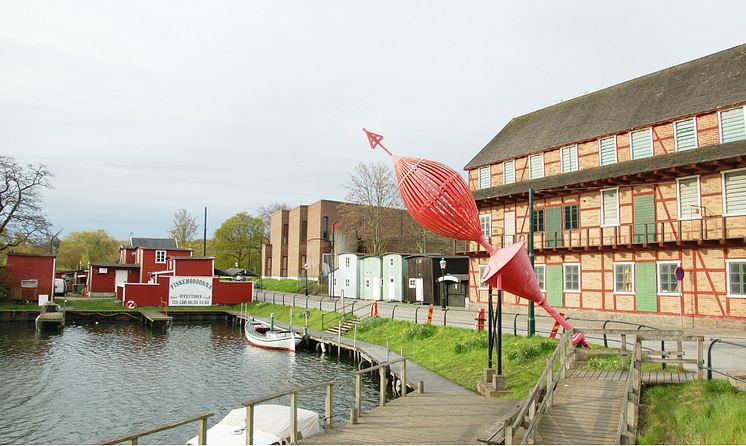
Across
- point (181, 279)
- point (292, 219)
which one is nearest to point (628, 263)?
point (181, 279)

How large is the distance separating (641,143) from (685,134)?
94.1 inches

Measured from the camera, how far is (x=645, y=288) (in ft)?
91.1

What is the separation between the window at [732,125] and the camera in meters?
25.0

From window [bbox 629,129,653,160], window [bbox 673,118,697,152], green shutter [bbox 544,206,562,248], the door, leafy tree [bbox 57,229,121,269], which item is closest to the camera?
window [bbox 673,118,697,152]

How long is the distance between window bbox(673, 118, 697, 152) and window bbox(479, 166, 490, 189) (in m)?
13.4

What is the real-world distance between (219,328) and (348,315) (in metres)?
14.9

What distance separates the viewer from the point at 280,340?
33344 mm

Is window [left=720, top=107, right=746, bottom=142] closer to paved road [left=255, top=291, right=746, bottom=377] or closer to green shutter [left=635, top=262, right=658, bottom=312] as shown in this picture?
green shutter [left=635, top=262, right=658, bottom=312]

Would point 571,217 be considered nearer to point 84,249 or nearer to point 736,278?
point 736,278

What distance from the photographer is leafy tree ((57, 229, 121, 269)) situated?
9881 centimetres

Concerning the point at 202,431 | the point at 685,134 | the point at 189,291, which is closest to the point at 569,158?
the point at 685,134

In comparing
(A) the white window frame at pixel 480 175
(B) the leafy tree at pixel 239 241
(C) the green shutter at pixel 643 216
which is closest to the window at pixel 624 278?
(C) the green shutter at pixel 643 216

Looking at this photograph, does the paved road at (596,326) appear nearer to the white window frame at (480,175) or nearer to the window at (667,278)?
the window at (667,278)

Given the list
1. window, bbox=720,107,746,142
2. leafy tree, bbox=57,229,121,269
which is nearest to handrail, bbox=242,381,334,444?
window, bbox=720,107,746,142
